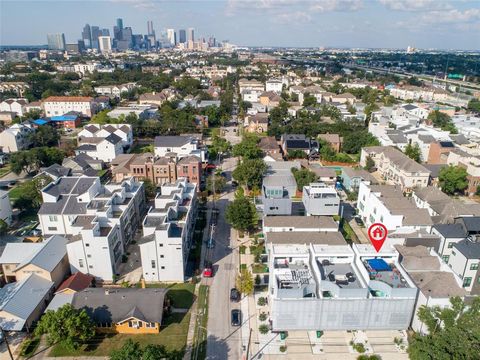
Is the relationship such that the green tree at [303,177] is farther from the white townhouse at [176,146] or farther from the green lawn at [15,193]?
the green lawn at [15,193]

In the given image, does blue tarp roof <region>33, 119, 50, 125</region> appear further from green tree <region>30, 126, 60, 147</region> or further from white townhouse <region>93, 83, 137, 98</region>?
white townhouse <region>93, 83, 137, 98</region>

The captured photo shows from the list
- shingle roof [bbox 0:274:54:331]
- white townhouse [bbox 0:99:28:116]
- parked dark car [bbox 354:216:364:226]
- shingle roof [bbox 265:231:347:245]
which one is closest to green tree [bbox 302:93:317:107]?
parked dark car [bbox 354:216:364:226]

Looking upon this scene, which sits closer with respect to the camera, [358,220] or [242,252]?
[242,252]

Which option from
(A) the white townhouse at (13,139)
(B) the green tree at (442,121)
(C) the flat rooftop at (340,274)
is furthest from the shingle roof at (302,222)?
(A) the white townhouse at (13,139)

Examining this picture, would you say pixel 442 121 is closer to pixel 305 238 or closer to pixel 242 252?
pixel 305 238

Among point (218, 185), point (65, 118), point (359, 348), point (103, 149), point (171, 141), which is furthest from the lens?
point (65, 118)

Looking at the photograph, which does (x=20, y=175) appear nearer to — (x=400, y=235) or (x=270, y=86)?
(x=400, y=235)

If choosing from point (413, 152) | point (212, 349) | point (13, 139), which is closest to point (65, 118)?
point (13, 139)
